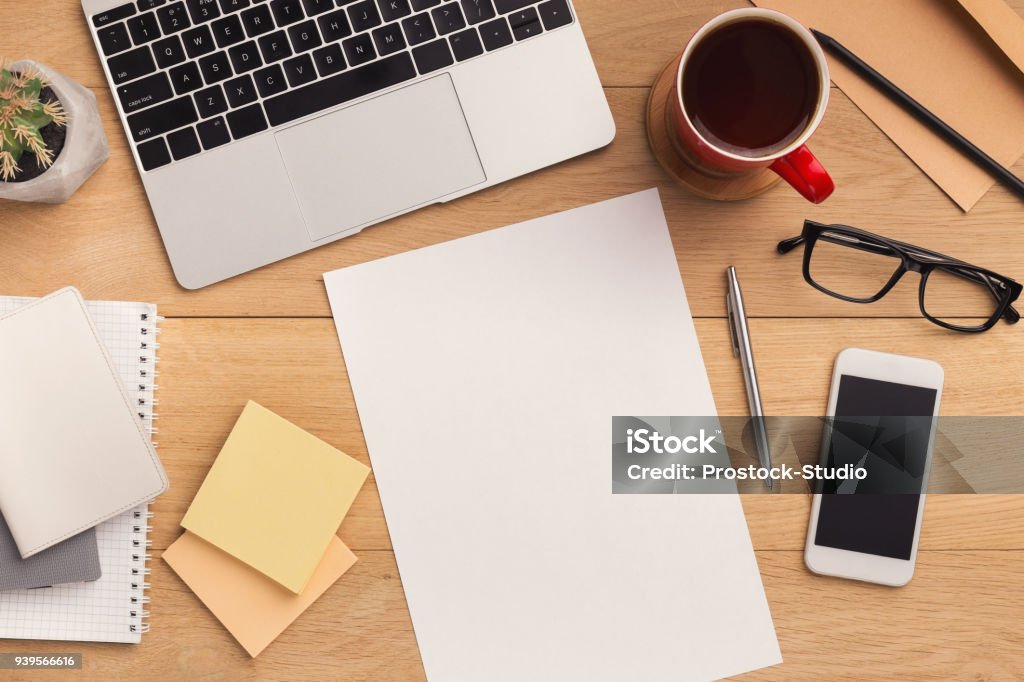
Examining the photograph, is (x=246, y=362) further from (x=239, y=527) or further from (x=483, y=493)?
(x=483, y=493)

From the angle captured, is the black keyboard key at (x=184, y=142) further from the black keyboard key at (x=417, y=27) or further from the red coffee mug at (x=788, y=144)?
the red coffee mug at (x=788, y=144)

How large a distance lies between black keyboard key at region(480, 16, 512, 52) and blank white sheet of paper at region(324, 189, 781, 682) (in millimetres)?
158

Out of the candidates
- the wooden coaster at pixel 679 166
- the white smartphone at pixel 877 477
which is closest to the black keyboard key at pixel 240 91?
the wooden coaster at pixel 679 166

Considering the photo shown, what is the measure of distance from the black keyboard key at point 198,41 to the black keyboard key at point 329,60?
3.5 inches

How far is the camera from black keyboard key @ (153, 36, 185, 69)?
639 mm

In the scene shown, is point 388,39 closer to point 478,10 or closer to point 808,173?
point 478,10

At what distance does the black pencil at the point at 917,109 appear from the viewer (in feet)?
2.23

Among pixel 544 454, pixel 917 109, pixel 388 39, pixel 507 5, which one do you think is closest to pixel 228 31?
pixel 388 39

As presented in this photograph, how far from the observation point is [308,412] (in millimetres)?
677

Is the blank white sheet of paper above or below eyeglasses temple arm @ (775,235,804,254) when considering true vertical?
below

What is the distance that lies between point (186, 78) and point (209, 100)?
27mm

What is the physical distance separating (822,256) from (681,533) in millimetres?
292

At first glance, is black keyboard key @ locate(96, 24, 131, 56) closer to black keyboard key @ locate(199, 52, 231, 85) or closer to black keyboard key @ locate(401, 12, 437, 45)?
black keyboard key @ locate(199, 52, 231, 85)

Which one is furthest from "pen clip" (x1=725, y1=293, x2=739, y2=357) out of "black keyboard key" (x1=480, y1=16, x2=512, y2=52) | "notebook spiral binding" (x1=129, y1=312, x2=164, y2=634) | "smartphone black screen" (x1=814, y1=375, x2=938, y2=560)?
"notebook spiral binding" (x1=129, y1=312, x2=164, y2=634)
